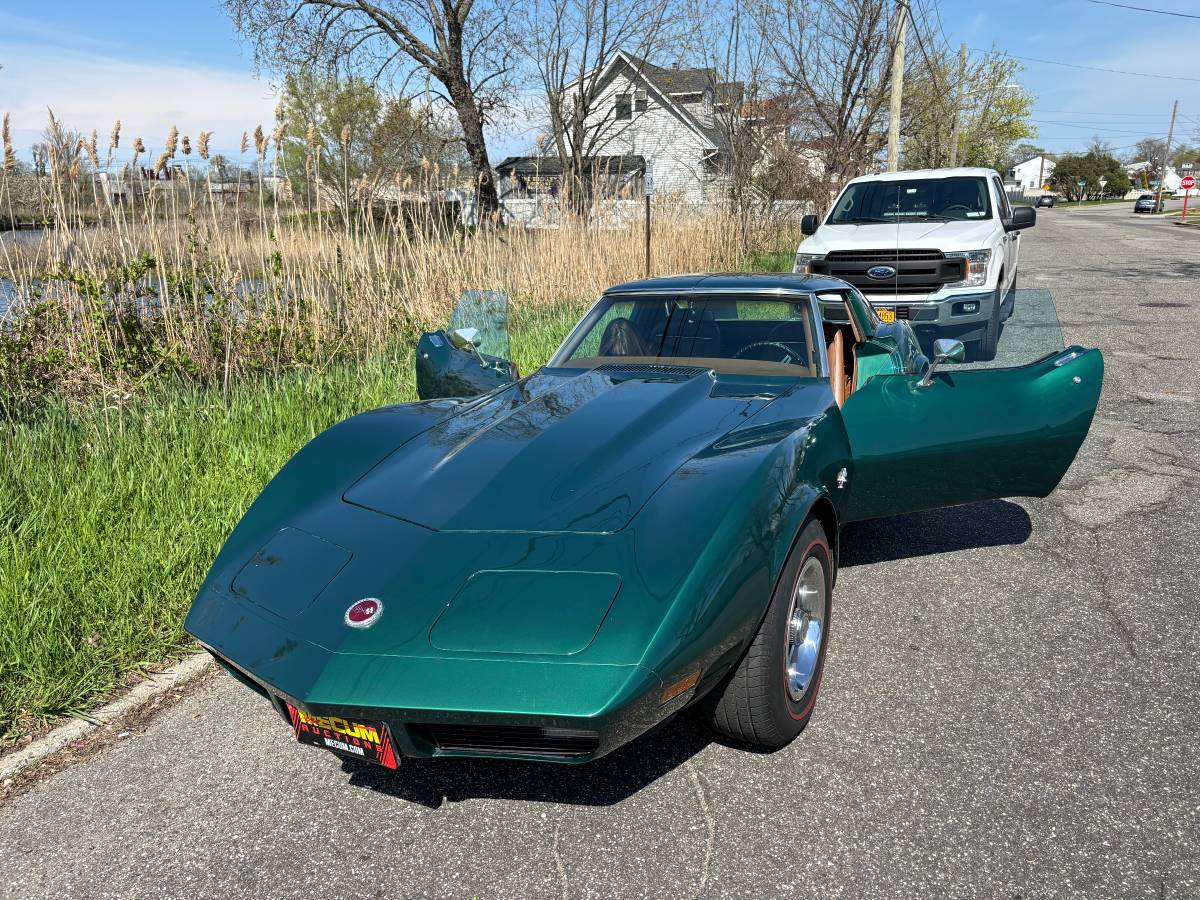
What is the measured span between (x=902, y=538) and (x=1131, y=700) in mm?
1577

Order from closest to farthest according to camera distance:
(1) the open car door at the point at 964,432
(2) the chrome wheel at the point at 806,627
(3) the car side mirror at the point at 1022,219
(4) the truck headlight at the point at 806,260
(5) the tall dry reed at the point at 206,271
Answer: (2) the chrome wheel at the point at 806,627 → (1) the open car door at the point at 964,432 → (5) the tall dry reed at the point at 206,271 → (4) the truck headlight at the point at 806,260 → (3) the car side mirror at the point at 1022,219

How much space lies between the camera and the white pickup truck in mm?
8094

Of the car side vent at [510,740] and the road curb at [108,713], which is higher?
the car side vent at [510,740]

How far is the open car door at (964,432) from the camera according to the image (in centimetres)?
329

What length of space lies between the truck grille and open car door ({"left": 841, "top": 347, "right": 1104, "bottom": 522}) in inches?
201

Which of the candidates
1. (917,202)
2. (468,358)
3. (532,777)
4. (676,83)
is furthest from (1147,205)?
(532,777)

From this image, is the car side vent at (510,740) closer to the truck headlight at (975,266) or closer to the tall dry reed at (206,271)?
the tall dry reed at (206,271)

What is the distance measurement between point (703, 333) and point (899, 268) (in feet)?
17.6

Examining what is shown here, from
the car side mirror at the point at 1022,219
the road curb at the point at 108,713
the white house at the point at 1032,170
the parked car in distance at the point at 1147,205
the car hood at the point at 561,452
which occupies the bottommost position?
the road curb at the point at 108,713

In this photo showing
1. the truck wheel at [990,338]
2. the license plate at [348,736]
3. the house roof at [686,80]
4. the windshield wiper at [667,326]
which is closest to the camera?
the license plate at [348,736]

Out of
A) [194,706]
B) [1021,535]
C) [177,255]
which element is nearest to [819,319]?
[1021,535]

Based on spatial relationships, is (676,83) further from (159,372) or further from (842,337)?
(842,337)

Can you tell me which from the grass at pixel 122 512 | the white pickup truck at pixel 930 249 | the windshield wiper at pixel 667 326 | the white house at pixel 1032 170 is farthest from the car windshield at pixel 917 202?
the white house at pixel 1032 170

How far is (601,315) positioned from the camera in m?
4.09
